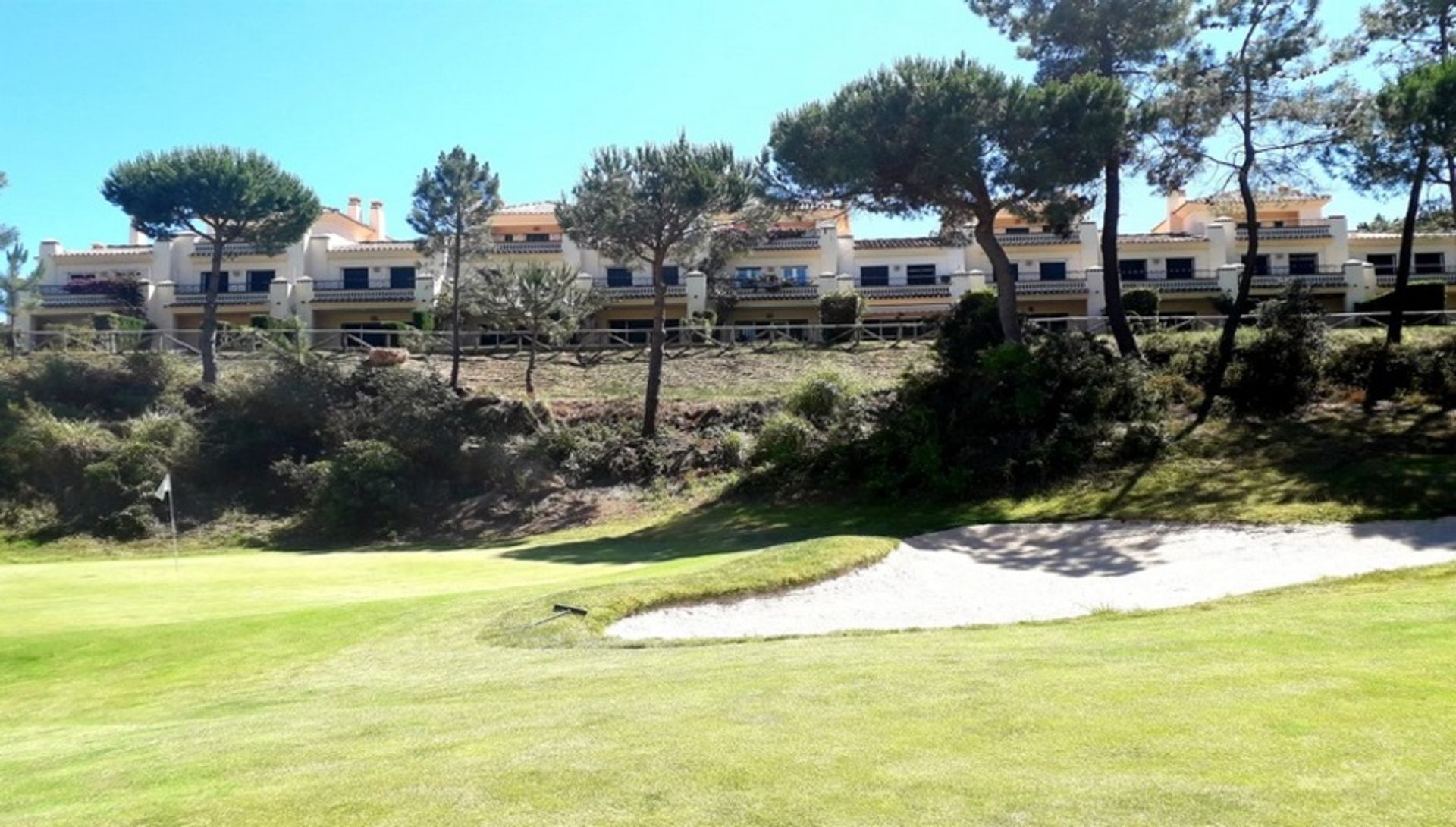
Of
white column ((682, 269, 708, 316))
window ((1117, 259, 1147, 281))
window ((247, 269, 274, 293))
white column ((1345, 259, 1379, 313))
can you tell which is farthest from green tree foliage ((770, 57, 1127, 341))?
window ((247, 269, 274, 293))

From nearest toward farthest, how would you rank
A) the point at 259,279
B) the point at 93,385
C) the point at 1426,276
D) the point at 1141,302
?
the point at 93,385, the point at 1141,302, the point at 1426,276, the point at 259,279

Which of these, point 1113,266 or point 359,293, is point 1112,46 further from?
point 359,293

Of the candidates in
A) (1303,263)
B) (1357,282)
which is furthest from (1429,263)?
(1357,282)

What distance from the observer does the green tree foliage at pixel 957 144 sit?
1297 inches

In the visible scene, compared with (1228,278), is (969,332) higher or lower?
lower

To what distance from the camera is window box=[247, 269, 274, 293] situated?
68.0m

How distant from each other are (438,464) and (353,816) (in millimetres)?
33463

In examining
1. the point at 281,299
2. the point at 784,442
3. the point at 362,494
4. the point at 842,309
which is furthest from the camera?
the point at 281,299

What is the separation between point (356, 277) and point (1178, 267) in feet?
160

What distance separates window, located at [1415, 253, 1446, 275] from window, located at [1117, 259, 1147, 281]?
14466 mm

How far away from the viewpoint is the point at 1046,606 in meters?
17.3

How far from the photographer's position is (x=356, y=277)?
66750 millimetres

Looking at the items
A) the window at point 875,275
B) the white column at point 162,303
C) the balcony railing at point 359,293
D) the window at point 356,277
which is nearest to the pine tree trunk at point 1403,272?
the window at point 875,275

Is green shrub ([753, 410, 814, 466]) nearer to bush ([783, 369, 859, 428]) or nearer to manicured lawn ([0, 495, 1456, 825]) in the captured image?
bush ([783, 369, 859, 428])
